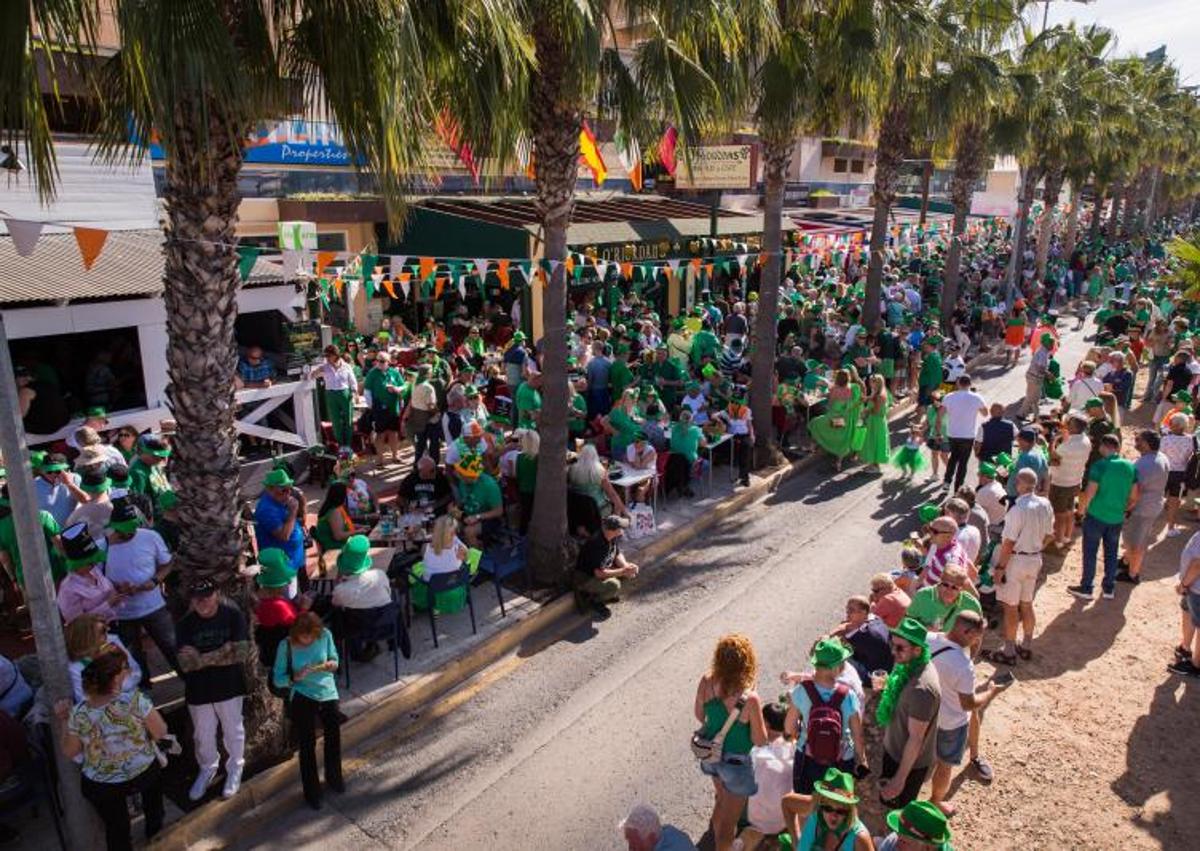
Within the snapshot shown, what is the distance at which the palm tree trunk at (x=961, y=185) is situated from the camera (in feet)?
70.4

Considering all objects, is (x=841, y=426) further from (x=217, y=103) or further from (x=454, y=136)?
(x=217, y=103)

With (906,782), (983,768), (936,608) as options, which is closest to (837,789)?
(906,782)

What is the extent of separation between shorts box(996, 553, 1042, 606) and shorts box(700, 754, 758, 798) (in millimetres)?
3849

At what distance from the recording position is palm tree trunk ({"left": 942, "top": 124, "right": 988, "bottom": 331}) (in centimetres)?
2147

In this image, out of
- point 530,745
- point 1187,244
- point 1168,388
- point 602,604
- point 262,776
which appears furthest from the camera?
point 1187,244

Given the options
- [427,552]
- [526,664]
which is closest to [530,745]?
[526,664]

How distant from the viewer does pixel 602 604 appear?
8.63m

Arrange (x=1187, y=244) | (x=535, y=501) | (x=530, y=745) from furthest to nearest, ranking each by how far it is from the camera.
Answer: (x=1187, y=244), (x=535, y=501), (x=530, y=745)

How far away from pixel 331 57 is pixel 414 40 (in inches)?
23.3

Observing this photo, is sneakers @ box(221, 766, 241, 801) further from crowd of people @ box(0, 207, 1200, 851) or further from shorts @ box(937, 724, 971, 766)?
shorts @ box(937, 724, 971, 766)

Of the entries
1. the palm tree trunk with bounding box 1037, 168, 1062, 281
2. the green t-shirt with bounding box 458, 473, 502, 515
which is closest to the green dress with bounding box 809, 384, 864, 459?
the green t-shirt with bounding box 458, 473, 502, 515

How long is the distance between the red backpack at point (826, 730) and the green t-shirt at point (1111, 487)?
17.0ft

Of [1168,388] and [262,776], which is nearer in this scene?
[262,776]

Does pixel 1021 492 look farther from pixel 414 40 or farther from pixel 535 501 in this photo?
pixel 414 40
